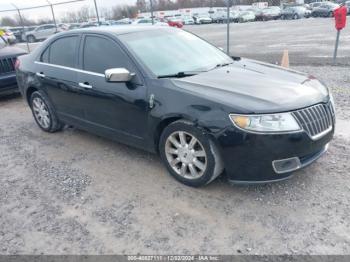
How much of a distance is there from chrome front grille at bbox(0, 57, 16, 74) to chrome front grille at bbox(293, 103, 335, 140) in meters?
6.78

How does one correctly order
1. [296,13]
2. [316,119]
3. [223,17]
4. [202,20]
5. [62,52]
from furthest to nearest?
[202,20] < [223,17] < [296,13] < [62,52] < [316,119]

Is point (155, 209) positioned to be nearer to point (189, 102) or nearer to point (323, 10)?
point (189, 102)

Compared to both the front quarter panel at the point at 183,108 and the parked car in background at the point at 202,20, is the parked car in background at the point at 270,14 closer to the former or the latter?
the parked car in background at the point at 202,20

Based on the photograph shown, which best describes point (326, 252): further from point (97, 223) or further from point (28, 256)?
point (28, 256)

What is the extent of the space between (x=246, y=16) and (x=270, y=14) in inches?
115

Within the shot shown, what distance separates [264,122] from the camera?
303 cm

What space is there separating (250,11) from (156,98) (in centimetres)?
4237

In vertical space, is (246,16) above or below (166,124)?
below

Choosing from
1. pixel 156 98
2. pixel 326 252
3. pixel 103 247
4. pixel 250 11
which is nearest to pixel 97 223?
pixel 103 247

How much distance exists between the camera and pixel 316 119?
324 centimetres

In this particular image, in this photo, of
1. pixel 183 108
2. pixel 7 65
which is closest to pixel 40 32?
pixel 7 65

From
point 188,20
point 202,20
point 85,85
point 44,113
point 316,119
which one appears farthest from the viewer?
point 202,20

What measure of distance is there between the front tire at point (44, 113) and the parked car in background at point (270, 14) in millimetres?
40651

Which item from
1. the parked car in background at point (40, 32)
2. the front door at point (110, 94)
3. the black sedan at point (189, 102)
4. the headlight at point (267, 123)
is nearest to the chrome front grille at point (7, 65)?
the black sedan at point (189, 102)
